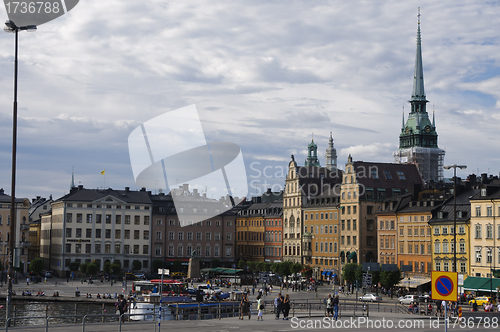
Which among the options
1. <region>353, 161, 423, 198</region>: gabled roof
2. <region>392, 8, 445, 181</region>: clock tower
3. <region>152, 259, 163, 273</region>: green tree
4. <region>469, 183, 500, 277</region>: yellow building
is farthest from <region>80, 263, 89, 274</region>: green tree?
<region>392, 8, 445, 181</region>: clock tower

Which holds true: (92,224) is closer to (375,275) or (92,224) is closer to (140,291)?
(140,291)

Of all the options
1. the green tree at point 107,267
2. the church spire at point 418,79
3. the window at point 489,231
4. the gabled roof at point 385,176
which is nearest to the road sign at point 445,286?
the window at point 489,231

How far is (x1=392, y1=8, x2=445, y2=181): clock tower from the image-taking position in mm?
186625

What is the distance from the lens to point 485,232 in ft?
271

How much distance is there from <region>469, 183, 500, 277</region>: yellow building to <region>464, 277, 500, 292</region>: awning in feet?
9.61

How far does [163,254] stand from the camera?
5281 inches

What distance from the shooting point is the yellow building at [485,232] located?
8100 centimetres

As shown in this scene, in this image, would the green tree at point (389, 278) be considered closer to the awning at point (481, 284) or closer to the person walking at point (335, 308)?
the awning at point (481, 284)

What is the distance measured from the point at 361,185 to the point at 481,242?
28.5 metres

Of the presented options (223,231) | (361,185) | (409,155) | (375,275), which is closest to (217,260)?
(223,231)

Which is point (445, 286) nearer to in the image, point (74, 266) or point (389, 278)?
point (389, 278)

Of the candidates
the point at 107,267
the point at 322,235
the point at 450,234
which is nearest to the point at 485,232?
the point at 450,234

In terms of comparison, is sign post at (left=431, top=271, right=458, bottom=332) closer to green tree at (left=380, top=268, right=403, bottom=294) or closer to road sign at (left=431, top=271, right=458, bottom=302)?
road sign at (left=431, top=271, right=458, bottom=302)

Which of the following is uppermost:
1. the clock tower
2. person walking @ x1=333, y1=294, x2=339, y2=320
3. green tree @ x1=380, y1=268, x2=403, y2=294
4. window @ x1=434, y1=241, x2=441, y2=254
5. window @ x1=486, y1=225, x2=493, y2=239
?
the clock tower
